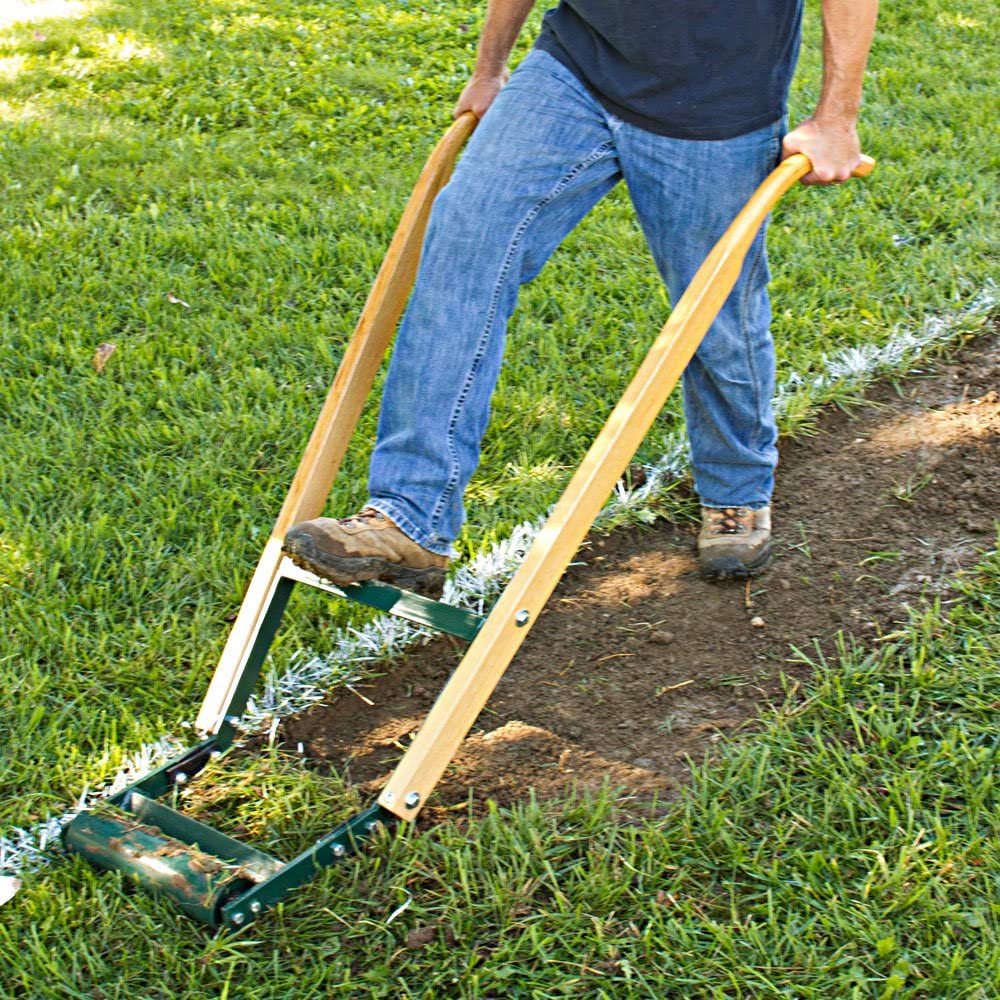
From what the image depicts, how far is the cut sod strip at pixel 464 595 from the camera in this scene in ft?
8.28

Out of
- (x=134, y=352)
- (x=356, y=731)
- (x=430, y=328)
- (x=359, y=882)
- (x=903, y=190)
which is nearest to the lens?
(x=359, y=882)

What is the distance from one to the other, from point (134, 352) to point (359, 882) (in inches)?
92.5

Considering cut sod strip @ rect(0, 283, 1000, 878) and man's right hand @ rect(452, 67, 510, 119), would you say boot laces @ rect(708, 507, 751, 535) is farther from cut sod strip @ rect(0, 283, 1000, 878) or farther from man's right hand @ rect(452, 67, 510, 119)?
man's right hand @ rect(452, 67, 510, 119)

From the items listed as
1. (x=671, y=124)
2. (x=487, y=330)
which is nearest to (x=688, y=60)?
(x=671, y=124)

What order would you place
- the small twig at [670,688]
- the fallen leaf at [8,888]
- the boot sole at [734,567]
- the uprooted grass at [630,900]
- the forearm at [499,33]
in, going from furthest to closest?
the boot sole at [734,567] < the forearm at [499,33] < the small twig at [670,688] < the fallen leaf at [8,888] < the uprooted grass at [630,900]

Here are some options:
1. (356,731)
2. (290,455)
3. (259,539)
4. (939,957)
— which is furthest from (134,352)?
(939,957)

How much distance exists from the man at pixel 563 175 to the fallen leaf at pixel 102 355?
→ 1780 mm

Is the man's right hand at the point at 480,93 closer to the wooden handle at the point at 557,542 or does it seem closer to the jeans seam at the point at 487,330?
the jeans seam at the point at 487,330

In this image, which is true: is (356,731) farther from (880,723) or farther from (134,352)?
(134,352)

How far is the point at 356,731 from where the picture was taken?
279 centimetres

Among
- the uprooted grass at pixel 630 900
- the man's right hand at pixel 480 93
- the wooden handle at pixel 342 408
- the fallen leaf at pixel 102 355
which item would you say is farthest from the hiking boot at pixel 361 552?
the fallen leaf at pixel 102 355

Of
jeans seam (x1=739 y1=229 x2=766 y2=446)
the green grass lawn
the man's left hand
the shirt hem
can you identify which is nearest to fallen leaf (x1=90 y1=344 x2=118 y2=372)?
the green grass lawn

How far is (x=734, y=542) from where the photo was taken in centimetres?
318

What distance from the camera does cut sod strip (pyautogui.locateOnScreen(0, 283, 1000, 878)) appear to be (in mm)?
2523
